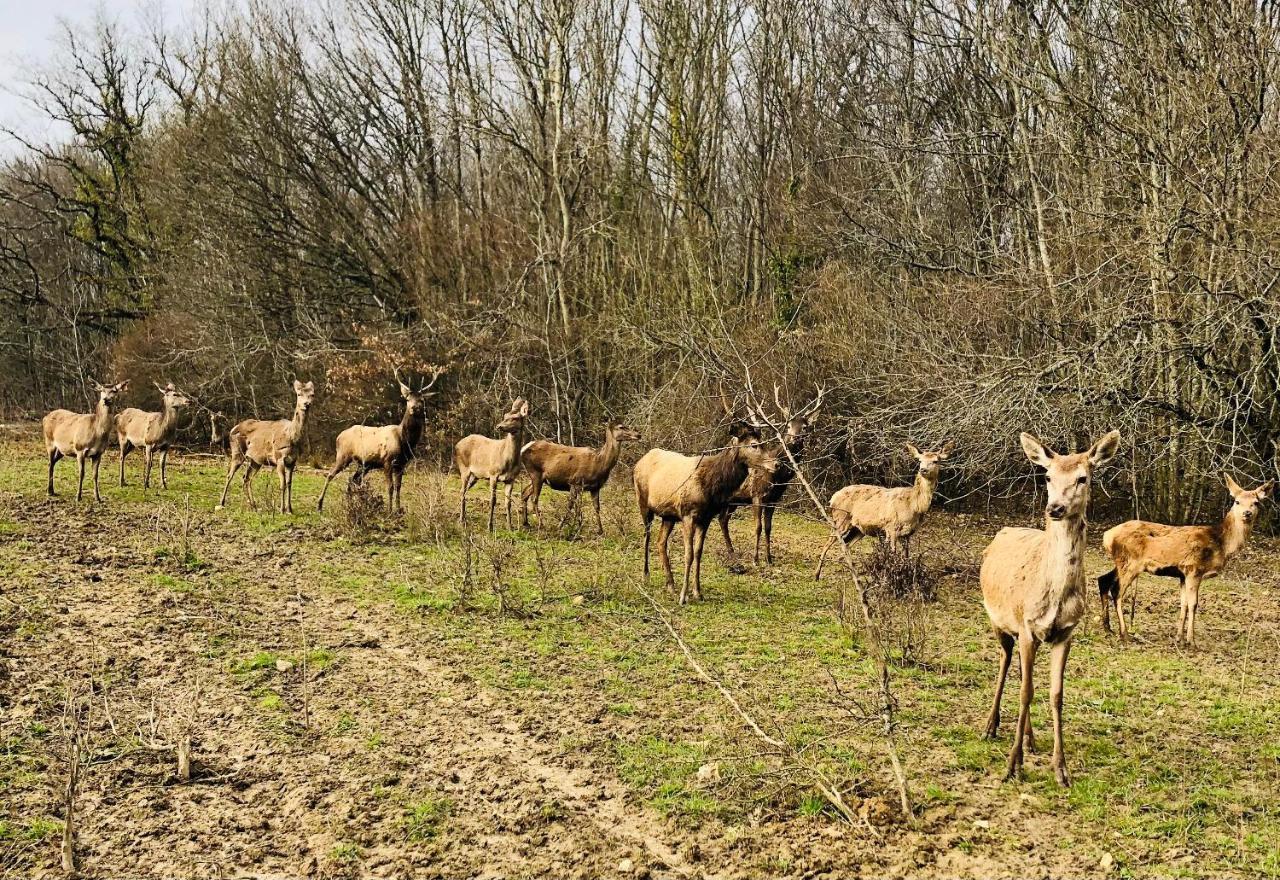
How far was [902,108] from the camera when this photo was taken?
19.7 m

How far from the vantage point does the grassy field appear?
4.87 metres

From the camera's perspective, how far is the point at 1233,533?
9523mm

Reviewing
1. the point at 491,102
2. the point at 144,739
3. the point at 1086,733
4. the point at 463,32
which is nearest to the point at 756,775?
the point at 1086,733

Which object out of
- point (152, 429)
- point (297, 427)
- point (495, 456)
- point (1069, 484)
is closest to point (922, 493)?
point (1069, 484)

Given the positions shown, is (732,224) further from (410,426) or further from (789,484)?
(789,484)

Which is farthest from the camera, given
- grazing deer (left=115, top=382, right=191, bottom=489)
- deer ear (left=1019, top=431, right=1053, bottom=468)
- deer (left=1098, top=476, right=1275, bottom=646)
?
grazing deer (left=115, top=382, right=191, bottom=489)

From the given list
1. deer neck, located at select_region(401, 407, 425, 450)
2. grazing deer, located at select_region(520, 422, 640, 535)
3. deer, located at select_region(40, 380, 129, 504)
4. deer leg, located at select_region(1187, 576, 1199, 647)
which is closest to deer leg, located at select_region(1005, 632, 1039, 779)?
deer leg, located at select_region(1187, 576, 1199, 647)

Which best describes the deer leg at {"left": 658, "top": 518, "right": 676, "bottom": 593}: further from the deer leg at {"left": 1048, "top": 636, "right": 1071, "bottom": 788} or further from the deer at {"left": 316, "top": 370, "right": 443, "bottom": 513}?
the deer leg at {"left": 1048, "top": 636, "right": 1071, "bottom": 788}

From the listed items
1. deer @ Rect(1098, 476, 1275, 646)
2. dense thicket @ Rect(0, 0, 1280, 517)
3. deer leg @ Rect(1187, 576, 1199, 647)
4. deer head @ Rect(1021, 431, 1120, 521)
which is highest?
dense thicket @ Rect(0, 0, 1280, 517)

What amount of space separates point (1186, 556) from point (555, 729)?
6.77m

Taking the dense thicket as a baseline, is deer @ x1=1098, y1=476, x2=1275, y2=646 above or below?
below

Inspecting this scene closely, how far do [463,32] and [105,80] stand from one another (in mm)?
13280

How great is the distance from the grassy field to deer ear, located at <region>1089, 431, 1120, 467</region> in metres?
1.89

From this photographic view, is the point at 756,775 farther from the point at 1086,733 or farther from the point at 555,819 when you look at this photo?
the point at 1086,733
